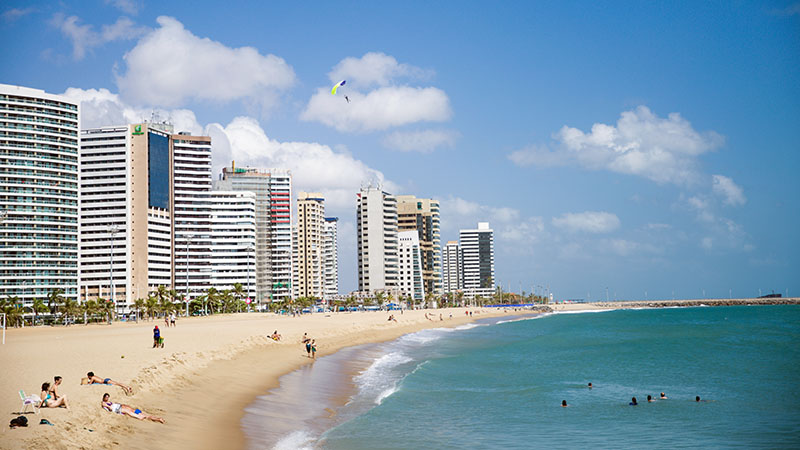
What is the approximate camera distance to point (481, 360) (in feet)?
166

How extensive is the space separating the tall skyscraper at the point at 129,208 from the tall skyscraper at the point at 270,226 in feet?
93.9

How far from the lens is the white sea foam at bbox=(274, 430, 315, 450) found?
20016 millimetres

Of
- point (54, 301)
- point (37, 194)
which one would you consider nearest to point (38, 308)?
point (54, 301)

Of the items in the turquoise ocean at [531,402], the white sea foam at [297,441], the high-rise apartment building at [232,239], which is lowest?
the turquoise ocean at [531,402]

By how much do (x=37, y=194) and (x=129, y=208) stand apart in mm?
28321

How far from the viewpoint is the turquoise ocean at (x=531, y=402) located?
2255cm

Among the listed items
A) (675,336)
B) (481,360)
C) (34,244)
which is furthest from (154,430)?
(34,244)

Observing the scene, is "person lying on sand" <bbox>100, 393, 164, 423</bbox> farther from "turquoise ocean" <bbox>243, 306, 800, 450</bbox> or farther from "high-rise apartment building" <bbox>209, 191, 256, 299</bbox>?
"high-rise apartment building" <bbox>209, 191, 256, 299</bbox>

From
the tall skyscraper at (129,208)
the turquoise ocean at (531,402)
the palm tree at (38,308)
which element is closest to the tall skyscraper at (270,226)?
the tall skyscraper at (129,208)

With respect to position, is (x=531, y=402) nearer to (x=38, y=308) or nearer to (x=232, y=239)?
(x=38, y=308)

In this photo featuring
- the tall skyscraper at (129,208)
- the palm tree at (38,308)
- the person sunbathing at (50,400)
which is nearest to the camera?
the person sunbathing at (50,400)

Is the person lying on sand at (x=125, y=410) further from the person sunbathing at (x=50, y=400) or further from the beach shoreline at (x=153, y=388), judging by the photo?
the person sunbathing at (x=50, y=400)

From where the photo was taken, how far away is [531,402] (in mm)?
30672

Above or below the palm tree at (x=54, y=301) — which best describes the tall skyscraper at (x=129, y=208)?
above
